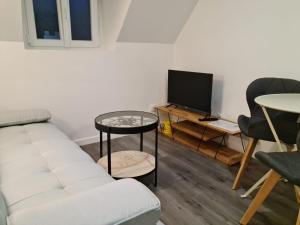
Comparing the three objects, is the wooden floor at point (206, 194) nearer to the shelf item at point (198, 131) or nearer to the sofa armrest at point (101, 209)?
the shelf item at point (198, 131)

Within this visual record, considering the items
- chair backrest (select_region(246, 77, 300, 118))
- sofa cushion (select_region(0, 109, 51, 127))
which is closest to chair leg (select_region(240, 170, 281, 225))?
chair backrest (select_region(246, 77, 300, 118))

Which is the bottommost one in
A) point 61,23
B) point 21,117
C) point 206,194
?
point 206,194

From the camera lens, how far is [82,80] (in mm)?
3057

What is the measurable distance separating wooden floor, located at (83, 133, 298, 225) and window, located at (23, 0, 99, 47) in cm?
153

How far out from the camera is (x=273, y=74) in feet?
8.34

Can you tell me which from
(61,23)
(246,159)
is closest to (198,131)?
(246,159)

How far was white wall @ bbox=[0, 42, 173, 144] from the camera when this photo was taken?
2627mm

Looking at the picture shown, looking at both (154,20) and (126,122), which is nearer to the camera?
(126,122)

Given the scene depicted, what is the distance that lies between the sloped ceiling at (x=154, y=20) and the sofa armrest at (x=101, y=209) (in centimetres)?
255

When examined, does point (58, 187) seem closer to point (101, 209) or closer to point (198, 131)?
point (101, 209)

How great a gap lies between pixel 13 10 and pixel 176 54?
7.58ft

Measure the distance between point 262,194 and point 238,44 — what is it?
1.83 meters

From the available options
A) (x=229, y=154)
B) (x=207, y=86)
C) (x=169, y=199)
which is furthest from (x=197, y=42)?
(x=169, y=199)

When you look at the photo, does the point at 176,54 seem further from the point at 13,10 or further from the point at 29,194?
the point at 29,194
